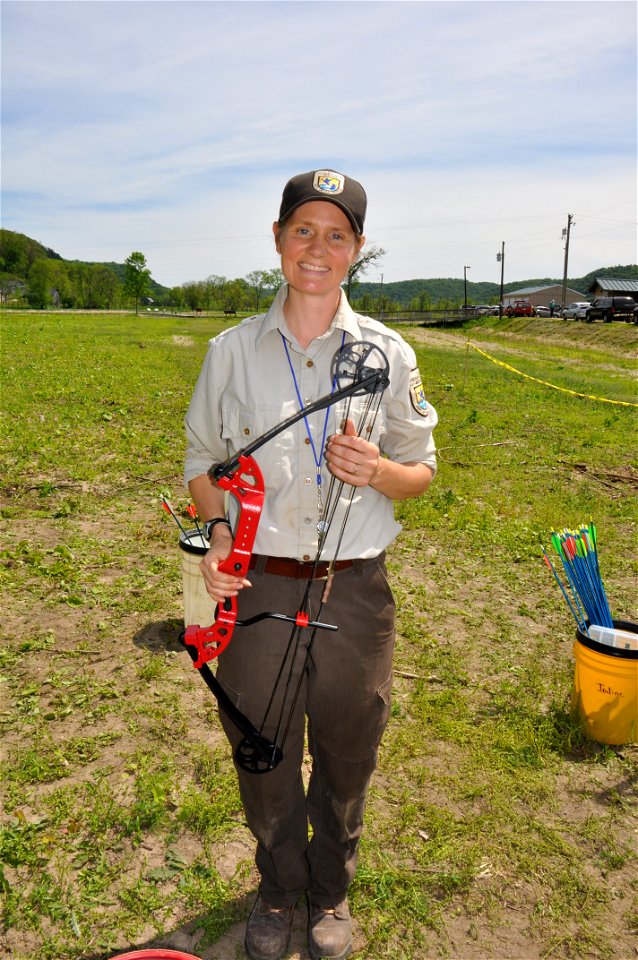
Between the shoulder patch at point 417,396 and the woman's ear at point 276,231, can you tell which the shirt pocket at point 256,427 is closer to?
the shoulder patch at point 417,396

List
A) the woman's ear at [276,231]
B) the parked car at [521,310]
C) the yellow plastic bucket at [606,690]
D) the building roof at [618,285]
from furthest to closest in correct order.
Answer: the building roof at [618,285], the parked car at [521,310], the yellow plastic bucket at [606,690], the woman's ear at [276,231]

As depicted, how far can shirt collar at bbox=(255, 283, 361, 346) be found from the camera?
2742 mm

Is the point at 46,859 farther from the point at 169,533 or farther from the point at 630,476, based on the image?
the point at 630,476

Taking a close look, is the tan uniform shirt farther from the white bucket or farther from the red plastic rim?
the white bucket

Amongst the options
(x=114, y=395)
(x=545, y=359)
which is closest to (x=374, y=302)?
(x=545, y=359)

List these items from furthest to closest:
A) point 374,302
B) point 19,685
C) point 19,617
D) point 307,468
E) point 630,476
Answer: point 374,302 → point 630,476 → point 19,617 → point 19,685 → point 307,468

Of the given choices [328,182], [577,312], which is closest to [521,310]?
[577,312]

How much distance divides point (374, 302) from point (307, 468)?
5749 inches

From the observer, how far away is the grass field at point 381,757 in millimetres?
3395

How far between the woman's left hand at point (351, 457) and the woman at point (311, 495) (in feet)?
0.07

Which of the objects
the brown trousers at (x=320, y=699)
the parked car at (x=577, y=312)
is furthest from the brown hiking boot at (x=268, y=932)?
the parked car at (x=577, y=312)

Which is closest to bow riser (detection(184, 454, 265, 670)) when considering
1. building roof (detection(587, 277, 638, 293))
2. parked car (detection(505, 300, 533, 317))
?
parked car (detection(505, 300, 533, 317))

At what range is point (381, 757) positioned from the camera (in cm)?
459

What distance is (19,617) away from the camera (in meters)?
6.16
